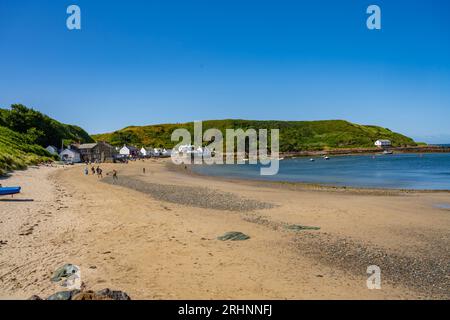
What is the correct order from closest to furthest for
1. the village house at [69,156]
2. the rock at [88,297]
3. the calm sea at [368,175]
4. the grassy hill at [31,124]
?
the rock at [88,297] → the calm sea at [368,175] → the village house at [69,156] → the grassy hill at [31,124]

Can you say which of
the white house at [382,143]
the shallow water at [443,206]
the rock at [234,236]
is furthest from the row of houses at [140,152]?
the rock at [234,236]

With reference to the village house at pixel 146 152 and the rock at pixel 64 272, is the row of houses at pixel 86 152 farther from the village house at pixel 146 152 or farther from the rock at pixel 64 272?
the rock at pixel 64 272

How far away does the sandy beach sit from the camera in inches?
337

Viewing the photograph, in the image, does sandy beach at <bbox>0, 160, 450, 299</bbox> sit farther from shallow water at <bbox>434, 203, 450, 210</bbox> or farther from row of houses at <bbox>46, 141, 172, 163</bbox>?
row of houses at <bbox>46, 141, 172, 163</bbox>

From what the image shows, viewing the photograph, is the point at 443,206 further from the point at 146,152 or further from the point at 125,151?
the point at 146,152

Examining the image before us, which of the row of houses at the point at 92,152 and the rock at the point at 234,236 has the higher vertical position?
the row of houses at the point at 92,152

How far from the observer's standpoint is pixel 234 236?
13562 millimetres

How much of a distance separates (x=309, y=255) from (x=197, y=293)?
15.9ft

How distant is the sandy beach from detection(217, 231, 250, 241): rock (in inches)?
12.5

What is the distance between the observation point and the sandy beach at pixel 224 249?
8570 millimetres

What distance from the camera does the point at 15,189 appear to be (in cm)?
2009

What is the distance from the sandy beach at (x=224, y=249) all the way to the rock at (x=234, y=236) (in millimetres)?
317

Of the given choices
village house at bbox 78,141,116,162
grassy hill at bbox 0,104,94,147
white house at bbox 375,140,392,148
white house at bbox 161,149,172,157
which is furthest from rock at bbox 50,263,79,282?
white house at bbox 375,140,392,148
